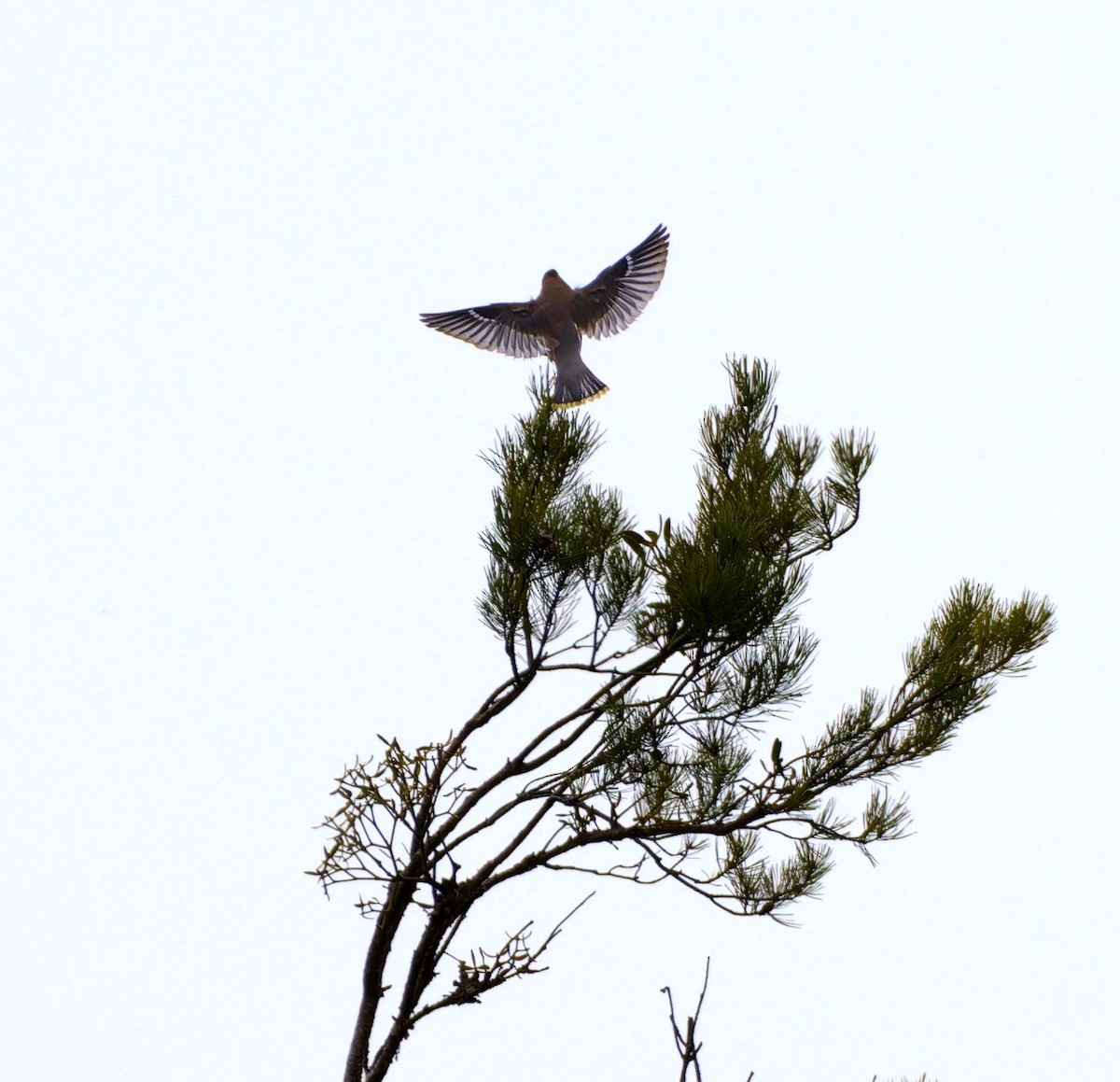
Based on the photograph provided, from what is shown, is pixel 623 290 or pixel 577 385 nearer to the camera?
pixel 577 385

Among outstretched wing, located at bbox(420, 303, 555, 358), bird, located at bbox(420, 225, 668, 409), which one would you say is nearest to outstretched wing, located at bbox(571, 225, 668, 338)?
bird, located at bbox(420, 225, 668, 409)

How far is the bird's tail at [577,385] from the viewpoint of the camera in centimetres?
316

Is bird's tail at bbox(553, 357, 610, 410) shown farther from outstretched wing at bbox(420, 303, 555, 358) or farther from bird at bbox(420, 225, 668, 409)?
outstretched wing at bbox(420, 303, 555, 358)

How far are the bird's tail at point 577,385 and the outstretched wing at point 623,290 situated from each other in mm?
178

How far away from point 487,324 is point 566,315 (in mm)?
232

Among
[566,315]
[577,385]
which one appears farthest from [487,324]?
[577,385]

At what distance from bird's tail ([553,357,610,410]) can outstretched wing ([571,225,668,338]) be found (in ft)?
0.58

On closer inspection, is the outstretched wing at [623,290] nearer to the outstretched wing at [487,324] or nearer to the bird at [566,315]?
the bird at [566,315]

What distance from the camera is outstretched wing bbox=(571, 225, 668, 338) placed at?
3473mm

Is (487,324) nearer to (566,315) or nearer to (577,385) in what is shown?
(566,315)

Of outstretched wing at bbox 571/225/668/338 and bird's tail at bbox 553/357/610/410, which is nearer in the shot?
bird's tail at bbox 553/357/610/410

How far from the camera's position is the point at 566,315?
3613mm

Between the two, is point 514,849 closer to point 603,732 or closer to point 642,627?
point 603,732

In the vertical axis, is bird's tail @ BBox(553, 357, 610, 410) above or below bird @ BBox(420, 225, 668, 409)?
below
